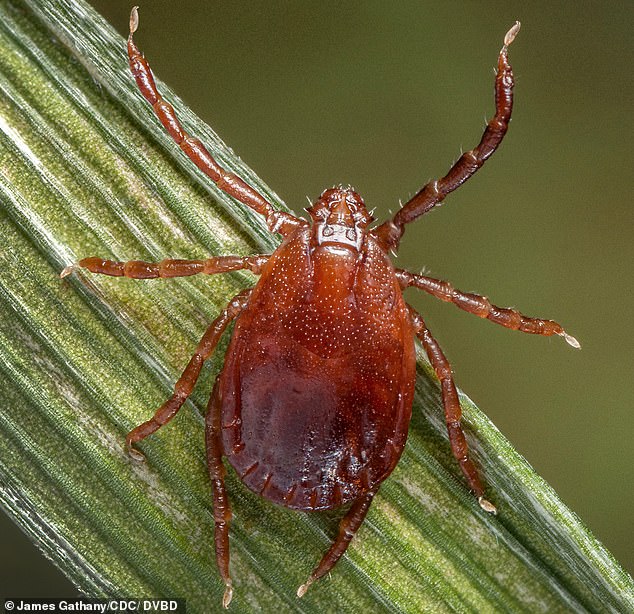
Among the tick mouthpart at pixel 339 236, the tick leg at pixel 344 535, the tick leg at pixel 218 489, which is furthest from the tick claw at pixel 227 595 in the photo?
the tick mouthpart at pixel 339 236

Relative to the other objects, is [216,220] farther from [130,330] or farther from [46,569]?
[46,569]

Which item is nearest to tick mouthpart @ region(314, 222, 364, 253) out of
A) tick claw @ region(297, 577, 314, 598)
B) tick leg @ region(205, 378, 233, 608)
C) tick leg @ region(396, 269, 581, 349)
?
tick leg @ region(396, 269, 581, 349)

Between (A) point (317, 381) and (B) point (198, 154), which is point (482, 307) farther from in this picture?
(B) point (198, 154)

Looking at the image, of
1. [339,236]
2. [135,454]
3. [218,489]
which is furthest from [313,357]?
[135,454]

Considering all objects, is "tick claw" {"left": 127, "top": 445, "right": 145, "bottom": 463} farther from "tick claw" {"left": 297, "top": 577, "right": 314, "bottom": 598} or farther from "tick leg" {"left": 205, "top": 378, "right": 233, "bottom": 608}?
"tick claw" {"left": 297, "top": 577, "right": 314, "bottom": 598}

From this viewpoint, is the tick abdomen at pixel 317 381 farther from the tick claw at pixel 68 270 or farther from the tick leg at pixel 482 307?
the tick claw at pixel 68 270

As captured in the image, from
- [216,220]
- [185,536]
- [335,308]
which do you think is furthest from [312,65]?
[185,536]
